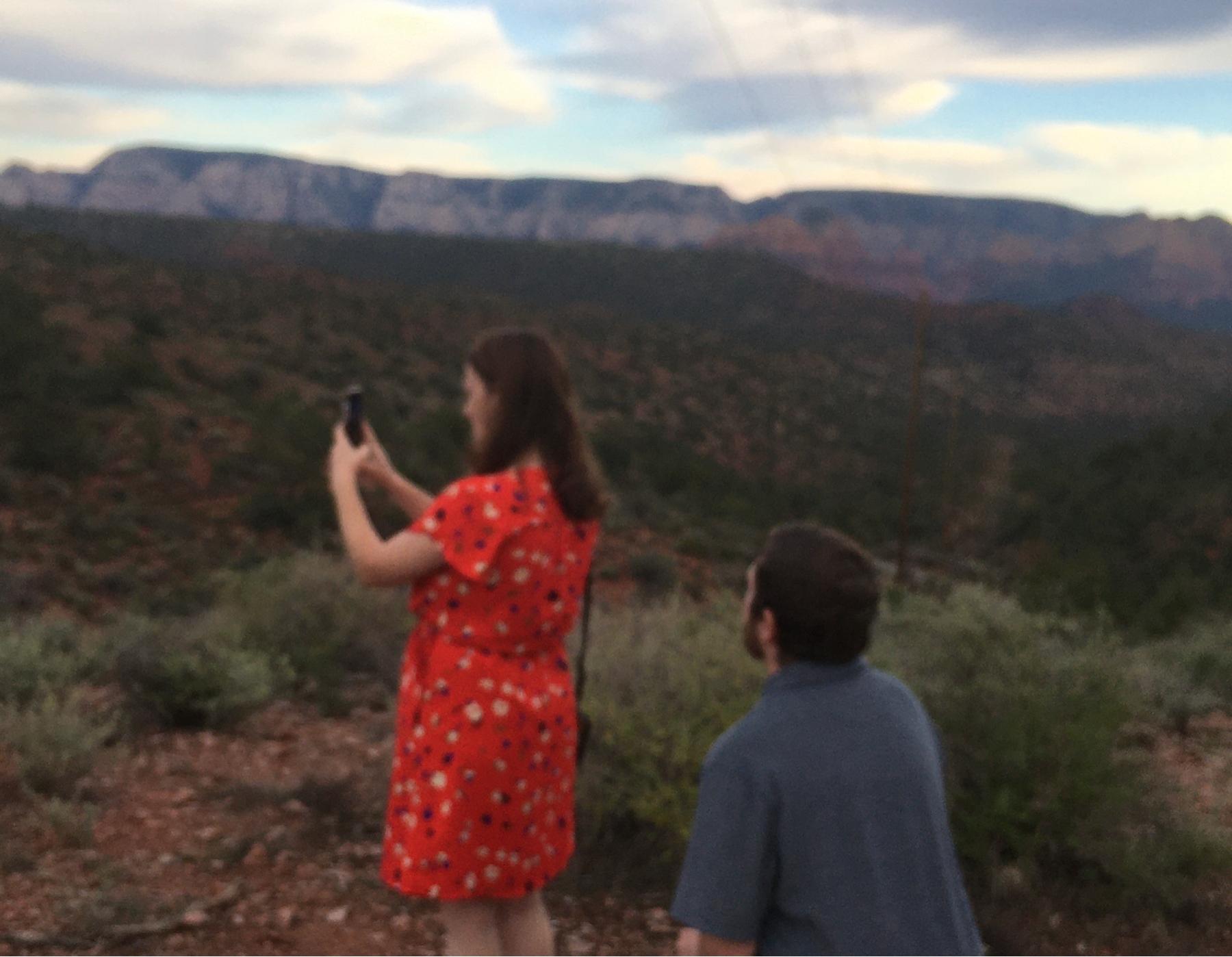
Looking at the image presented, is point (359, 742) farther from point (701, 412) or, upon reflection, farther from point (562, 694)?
point (701, 412)

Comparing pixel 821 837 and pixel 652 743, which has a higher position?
pixel 821 837

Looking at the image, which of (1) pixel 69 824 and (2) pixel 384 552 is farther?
(1) pixel 69 824

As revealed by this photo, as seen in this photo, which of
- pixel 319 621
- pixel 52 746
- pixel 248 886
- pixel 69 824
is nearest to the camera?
pixel 248 886

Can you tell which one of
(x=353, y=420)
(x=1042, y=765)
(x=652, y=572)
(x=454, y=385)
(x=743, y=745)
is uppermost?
(x=353, y=420)

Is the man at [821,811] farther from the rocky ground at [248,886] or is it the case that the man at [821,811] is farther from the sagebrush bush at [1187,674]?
the sagebrush bush at [1187,674]

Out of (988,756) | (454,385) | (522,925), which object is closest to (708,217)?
(454,385)

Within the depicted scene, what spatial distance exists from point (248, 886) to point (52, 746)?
133cm

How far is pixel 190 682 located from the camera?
600cm

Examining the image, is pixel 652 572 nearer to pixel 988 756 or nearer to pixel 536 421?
pixel 988 756

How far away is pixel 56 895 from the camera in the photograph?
3.95 m

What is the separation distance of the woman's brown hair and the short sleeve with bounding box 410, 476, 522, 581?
133 mm

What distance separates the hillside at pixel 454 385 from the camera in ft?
53.0

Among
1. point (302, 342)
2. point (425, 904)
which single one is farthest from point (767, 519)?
→ point (425, 904)

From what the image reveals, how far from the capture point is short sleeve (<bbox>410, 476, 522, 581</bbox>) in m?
2.38
